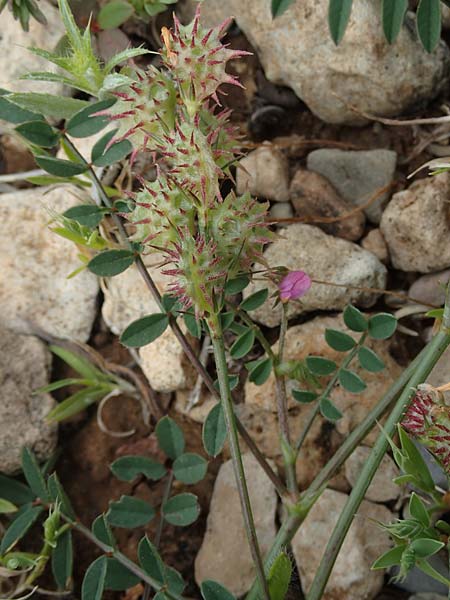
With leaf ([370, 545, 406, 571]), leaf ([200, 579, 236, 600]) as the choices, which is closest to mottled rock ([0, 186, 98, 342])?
leaf ([200, 579, 236, 600])

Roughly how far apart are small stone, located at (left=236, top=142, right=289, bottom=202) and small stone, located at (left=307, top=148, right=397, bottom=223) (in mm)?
72

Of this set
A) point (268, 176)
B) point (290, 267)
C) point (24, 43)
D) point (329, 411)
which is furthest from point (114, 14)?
point (329, 411)

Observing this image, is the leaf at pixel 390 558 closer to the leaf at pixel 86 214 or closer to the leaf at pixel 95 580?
the leaf at pixel 95 580

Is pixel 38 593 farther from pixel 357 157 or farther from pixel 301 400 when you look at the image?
pixel 357 157

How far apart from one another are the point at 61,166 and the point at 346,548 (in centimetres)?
95

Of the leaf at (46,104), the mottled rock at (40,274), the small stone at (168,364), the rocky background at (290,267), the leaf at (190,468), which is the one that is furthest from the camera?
the mottled rock at (40,274)

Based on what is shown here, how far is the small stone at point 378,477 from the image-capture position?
170 cm

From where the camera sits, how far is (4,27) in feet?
6.68

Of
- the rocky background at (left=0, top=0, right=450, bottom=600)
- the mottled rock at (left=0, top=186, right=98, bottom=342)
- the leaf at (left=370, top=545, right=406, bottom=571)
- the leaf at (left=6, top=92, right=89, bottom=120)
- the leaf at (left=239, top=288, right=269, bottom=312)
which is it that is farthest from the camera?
the mottled rock at (left=0, top=186, right=98, bottom=342)

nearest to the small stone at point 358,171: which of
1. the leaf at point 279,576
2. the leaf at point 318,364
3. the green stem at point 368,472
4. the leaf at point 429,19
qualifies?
the leaf at point 429,19

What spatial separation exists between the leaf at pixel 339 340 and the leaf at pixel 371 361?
0.09ft

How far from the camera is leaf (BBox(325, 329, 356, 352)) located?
1.56 metres

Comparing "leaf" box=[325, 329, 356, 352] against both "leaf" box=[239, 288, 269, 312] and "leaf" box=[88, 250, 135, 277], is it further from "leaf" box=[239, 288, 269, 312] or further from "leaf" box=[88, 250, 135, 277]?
"leaf" box=[88, 250, 135, 277]

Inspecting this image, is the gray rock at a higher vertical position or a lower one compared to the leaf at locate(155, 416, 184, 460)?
higher
